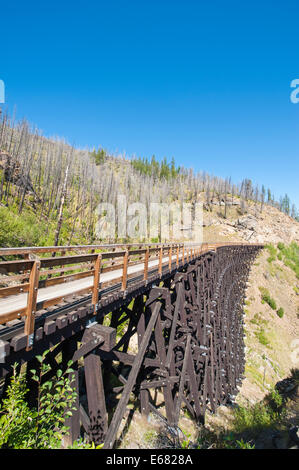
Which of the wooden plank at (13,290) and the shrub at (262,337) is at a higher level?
the wooden plank at (13,290)

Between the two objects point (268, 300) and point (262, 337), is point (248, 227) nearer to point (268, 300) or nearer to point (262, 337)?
point (268, 300)

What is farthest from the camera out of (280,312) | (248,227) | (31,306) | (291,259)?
(248,227)

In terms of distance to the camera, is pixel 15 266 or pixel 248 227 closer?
pixel 15 266

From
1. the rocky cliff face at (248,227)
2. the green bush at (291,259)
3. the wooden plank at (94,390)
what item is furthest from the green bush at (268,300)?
the wooden plank at (94,390)

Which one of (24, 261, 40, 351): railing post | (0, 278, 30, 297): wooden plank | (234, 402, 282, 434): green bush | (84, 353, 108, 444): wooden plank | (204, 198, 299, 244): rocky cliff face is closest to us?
(0, 278, 30, 297): wooden plank

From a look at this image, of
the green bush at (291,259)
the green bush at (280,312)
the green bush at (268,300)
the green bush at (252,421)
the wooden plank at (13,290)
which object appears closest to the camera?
the wooden plank at (13,290)

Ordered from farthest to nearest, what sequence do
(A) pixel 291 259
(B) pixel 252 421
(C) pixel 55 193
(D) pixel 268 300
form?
(A) pixel 291 259, (C) pixel 55 193, (D) pixel 268 300, (B) pixel 252 421

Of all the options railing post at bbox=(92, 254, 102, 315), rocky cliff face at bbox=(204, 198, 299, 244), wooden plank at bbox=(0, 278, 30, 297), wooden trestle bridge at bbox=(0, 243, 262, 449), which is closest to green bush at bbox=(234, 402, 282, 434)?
wooden trestle bridge at bbox=(0, 243, 262, 449)

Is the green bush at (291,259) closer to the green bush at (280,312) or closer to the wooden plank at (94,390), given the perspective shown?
the green bush at (280,312)

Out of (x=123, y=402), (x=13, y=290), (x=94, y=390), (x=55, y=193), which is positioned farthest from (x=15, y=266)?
(x=55, y=193)

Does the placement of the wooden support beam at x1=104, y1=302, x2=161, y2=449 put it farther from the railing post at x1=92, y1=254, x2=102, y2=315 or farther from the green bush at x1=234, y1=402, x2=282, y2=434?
the green bush at x1=234, y1=402, x2=282, y2=434

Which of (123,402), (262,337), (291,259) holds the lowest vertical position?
(262,337)

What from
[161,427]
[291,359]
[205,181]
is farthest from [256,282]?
[205,181]

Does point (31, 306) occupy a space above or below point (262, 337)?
above
